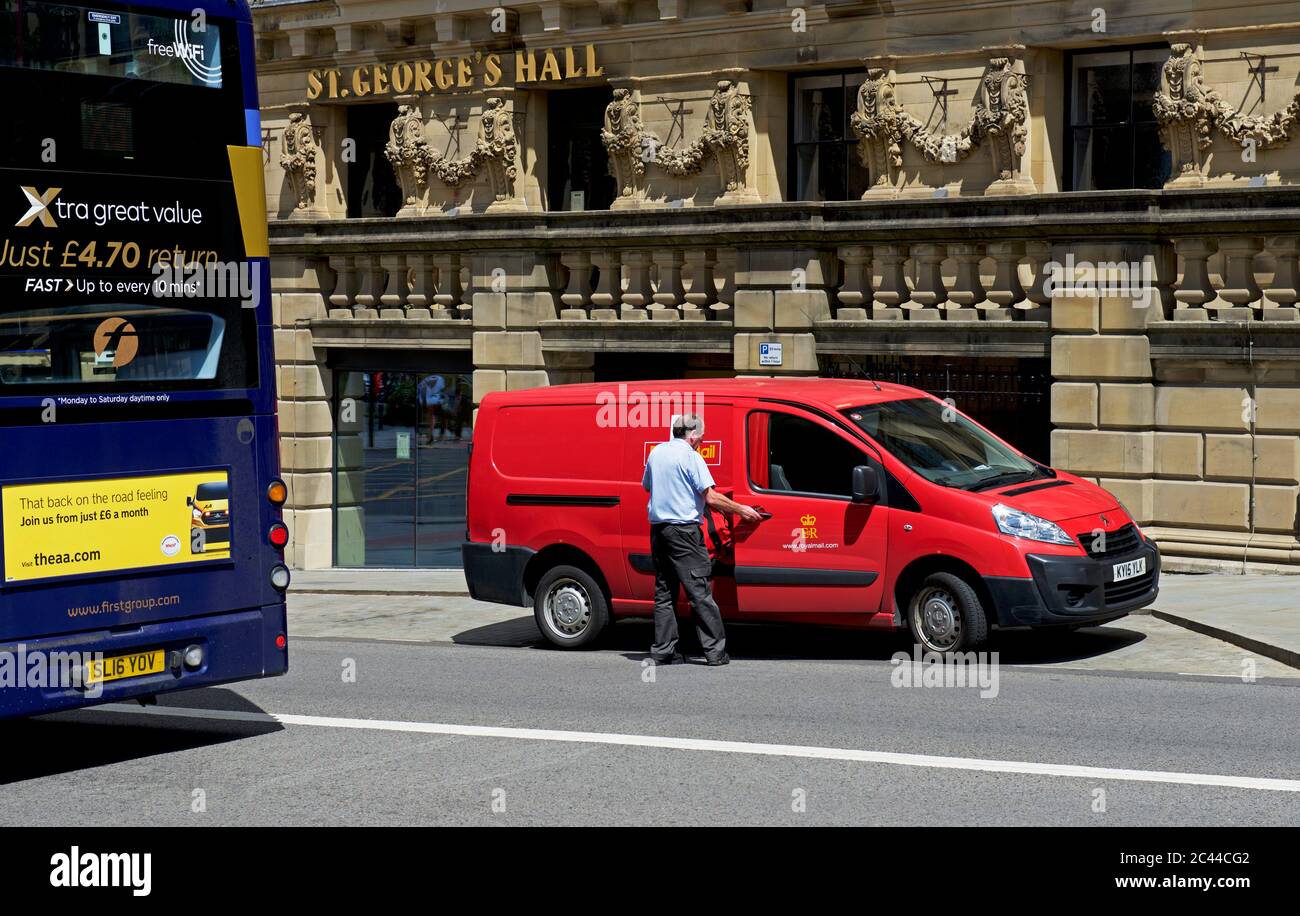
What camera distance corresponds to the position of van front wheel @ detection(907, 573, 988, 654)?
12.5 meters

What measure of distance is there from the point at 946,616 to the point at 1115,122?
7898 mm

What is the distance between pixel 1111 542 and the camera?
1292 cm

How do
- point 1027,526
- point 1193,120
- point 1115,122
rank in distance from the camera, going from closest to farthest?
1. point 1027,526
2. point 1193,120
3. point 1115,122

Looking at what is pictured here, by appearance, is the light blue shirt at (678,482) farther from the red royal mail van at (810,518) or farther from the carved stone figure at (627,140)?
the carved stone figure at (627,140)

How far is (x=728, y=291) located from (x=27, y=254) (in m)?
12.6

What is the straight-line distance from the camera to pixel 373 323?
24.2 m

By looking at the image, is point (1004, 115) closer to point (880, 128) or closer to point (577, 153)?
point (880, 128)

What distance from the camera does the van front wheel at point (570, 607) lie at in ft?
46.9

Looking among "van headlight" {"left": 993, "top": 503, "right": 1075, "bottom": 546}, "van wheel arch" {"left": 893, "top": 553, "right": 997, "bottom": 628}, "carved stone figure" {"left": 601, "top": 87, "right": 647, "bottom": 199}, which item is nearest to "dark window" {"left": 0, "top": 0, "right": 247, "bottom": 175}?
"van wheel arch" {"left": 893, "top": 553, "right": 997, "bottom": 628}

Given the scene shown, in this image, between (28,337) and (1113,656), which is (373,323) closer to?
(1113,656)

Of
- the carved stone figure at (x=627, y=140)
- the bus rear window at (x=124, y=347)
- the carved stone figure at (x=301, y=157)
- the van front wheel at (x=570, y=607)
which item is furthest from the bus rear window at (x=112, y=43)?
the carved stone figure at (x=301, y=157)

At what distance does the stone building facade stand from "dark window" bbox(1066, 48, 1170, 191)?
0.10 feet

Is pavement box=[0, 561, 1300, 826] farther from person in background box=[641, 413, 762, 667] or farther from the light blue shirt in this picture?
the light blue shirt

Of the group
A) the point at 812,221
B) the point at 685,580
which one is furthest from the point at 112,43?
the point at 812,221
